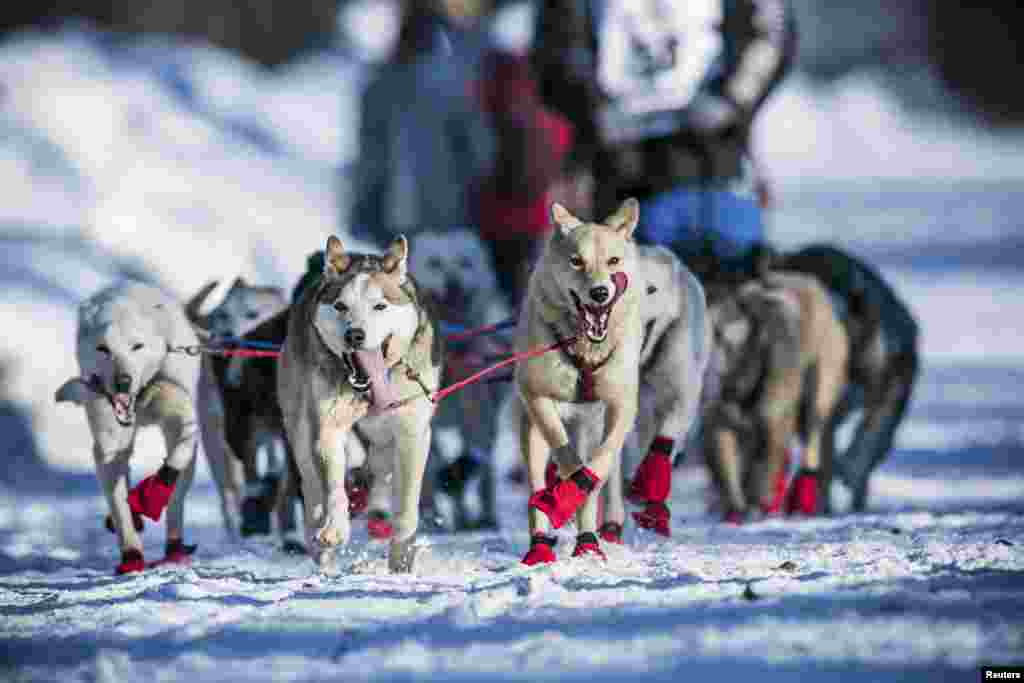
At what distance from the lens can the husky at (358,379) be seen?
5.85 meters

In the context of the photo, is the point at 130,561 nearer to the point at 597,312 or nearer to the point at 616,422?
the point at 616,422

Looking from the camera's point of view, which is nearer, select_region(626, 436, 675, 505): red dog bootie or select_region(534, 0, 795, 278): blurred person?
select_region(626, 436, 675, 505): red dog bootie

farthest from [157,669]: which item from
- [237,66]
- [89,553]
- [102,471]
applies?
[237,66]

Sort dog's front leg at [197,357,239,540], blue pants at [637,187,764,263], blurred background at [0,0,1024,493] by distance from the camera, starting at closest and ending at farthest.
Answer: dog's front leg at [197,357,239,540], blue pants at [637,187,764,263], blurred background at [0,0,1024,493]

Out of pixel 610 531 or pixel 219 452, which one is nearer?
pixel 610 531

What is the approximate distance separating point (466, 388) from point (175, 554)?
163 centimetres

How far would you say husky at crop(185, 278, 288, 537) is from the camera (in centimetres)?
736

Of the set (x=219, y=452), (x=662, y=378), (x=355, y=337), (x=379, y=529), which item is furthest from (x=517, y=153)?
(x=355, y=337)

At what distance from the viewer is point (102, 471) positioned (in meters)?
6.64

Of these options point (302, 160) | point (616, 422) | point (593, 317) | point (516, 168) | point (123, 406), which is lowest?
point (616, 422)

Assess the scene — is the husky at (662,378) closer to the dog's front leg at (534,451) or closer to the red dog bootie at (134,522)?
the dog's front leg at (534,451)

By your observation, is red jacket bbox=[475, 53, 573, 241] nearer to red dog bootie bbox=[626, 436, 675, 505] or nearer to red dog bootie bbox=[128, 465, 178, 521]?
red dog bootie bbox=[626, 436, 675, 505]

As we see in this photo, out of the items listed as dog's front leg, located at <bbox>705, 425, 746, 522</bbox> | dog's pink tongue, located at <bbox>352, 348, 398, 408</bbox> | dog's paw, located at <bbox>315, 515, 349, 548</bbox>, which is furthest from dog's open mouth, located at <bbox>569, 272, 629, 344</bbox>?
dog's front leg, located at <bbox>705, 425, 746, 522</bbox>

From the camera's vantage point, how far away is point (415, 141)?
35.7ft
